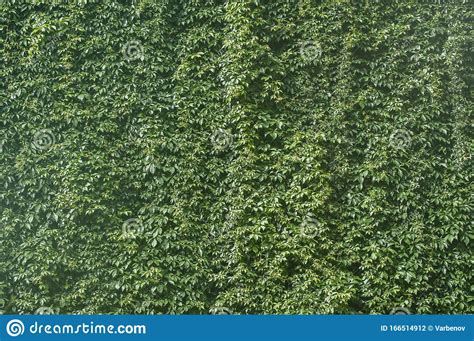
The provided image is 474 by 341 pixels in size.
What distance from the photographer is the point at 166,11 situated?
25.2 ft

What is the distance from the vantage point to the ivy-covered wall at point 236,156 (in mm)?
7180

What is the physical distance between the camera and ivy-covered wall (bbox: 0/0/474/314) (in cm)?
718

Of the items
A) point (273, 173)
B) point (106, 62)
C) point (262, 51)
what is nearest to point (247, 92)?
point (262, 51)

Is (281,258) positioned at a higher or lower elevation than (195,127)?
lower

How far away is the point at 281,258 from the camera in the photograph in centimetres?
716

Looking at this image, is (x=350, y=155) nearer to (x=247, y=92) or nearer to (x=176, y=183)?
(x=247, y=92)

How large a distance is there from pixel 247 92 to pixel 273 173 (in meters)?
0.96

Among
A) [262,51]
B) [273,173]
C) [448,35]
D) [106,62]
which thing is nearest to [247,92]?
[262,51]

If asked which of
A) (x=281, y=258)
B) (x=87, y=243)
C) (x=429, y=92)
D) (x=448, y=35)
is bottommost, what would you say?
(x=281, y=258)

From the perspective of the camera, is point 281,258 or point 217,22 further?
point 217,22

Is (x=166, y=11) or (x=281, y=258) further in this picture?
(x=166, y=11)

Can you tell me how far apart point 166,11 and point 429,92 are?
3096mm

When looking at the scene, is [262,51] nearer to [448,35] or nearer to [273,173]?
[273,173]

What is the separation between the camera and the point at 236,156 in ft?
24.5
